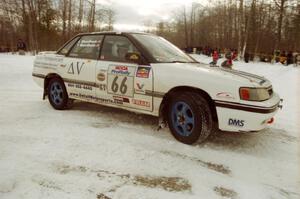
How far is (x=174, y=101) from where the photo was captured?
4.14m

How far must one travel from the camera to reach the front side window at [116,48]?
475 cm

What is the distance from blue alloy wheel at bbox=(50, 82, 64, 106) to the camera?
5781mm

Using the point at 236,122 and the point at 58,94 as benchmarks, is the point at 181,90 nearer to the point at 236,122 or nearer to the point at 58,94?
the point at 236,122

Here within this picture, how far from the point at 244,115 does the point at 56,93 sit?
3.94 metres

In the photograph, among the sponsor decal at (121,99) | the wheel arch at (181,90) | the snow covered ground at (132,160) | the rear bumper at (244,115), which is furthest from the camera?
the sponsor decal at (121,99)

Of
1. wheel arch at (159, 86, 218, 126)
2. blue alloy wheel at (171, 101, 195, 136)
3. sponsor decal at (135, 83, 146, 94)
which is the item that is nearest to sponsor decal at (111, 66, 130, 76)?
sponsor decal at (135, 83, 146, 94)

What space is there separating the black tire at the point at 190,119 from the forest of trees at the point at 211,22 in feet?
82.3

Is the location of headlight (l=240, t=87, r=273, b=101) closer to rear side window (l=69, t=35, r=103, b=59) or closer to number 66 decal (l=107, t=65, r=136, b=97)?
number 66 decal (l=107, t=65, r=136, b=97)

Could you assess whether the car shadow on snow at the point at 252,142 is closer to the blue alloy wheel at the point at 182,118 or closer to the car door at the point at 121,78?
the blue alloy wheel at the point at 182,118

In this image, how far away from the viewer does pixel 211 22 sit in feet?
173

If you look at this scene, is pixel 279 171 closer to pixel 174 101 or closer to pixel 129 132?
pixel 174 101

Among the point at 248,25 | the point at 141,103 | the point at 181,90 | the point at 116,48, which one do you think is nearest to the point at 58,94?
the point at 116,48

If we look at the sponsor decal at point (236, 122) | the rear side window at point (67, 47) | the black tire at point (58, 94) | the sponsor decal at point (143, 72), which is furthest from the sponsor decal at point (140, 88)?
the rear side window at point (67, 47)

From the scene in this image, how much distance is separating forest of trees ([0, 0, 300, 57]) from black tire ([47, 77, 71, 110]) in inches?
912
